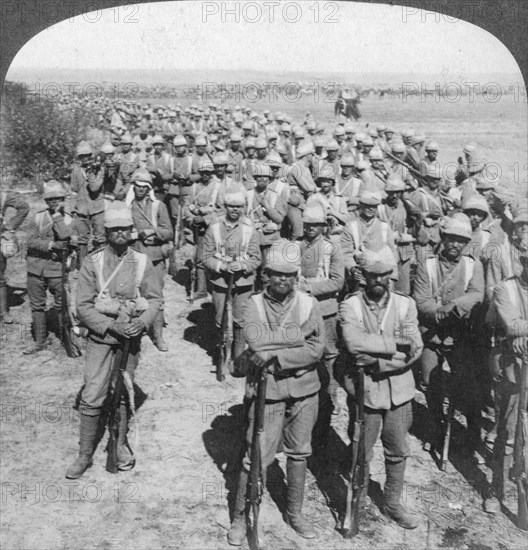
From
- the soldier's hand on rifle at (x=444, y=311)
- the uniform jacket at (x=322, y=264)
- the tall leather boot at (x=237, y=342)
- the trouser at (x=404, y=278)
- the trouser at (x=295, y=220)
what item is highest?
the uniform jacket at (x=322, y=264)

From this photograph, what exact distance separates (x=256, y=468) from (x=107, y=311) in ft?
7.03

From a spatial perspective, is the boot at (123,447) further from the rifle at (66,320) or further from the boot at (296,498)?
the rifle at (66,320)

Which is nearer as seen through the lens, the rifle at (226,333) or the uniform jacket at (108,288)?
the uniform jacket at (108,288)

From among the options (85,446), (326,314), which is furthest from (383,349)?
(85,446)

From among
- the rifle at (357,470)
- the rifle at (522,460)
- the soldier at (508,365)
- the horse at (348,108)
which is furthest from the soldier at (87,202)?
the horse at (348,108)

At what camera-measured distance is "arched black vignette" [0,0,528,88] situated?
429 centimetres

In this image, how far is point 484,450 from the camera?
6727 mm

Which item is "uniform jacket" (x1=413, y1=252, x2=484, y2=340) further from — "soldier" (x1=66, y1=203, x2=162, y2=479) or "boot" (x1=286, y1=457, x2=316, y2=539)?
"soldier" (x1=66, y1=203, x2=162, y2=479)

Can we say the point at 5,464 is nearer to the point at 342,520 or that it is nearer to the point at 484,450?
the point at 342,520

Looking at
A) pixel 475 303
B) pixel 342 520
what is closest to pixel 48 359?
pixel 342 520

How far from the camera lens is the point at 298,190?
11195mm

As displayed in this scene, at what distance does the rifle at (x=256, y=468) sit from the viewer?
4863mm

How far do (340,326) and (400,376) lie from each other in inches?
26.3

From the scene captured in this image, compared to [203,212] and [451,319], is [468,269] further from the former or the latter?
[203,212]
